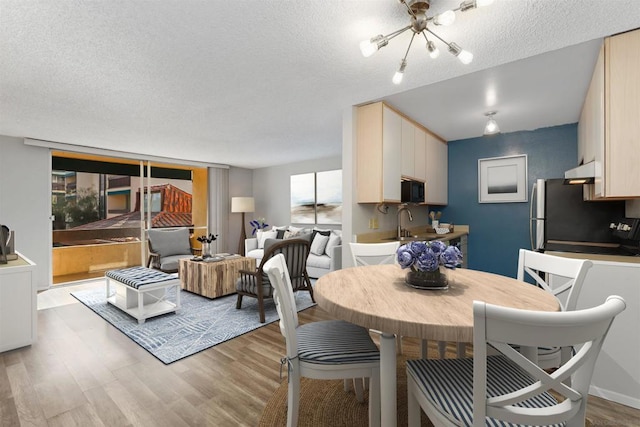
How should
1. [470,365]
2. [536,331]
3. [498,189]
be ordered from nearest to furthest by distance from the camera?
[536,331], [470,365], [498,189]

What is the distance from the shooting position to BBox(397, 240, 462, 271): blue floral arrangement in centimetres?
138

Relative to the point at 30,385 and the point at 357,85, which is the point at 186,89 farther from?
the point at 30,385

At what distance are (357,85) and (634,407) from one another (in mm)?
2867

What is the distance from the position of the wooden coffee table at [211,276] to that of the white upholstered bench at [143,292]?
46 cm

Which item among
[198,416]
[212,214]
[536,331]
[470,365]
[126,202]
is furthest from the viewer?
[212,214]

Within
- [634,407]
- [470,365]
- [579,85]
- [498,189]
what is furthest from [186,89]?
[498,189]

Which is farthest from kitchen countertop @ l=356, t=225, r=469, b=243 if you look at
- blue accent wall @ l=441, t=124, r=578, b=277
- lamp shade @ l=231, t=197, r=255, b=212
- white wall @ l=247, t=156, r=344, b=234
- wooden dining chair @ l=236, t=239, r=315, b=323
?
lamp shade @ l=231, t=197, r=255, b=212

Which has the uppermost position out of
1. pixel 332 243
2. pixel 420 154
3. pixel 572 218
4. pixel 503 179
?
pixel 420 154

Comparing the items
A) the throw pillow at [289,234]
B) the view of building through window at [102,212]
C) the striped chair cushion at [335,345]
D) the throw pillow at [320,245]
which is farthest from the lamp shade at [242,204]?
the striped chair cushion at [335,345]

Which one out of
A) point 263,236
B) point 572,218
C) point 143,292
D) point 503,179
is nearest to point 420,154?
point 503,179

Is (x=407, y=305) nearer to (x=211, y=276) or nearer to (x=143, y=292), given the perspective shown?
(x=143, y=292)

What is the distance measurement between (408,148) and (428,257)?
96.3 inches

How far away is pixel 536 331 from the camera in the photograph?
2.41 ft

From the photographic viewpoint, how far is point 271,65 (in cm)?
222
